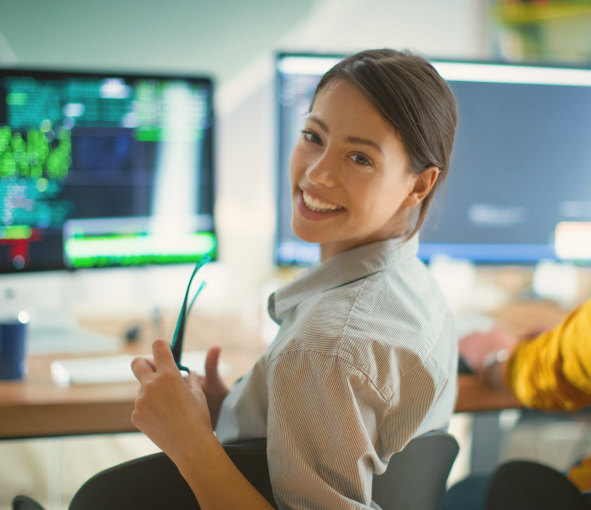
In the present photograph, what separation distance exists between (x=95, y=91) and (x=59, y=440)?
3.67 ft

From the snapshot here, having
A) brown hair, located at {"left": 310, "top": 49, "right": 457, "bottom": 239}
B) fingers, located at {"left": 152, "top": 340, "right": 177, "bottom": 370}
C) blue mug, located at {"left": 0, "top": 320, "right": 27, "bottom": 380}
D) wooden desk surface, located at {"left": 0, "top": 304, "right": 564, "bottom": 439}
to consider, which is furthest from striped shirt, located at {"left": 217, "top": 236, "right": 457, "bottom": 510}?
blue mug, located at {"left": 0, "top": 320, "right": 27, "bottom": 380}

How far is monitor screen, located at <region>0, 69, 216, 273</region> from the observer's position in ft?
3.85

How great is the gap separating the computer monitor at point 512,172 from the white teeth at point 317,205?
51 centimetres

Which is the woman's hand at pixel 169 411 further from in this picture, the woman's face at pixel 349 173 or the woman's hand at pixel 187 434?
the woman's face at pixel 349 173

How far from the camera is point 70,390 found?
0.98m

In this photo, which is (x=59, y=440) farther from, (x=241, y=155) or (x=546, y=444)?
(x=546, y=444)

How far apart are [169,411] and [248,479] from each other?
0.13 metres

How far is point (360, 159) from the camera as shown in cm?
77

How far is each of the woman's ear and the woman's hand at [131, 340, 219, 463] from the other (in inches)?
17.0

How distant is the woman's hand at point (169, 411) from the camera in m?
0.65

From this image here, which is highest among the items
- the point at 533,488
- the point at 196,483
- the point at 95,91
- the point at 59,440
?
the point at 95,91

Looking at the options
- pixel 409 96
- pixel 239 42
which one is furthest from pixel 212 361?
pixel 239 42

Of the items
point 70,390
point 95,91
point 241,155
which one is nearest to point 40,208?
point 95,91

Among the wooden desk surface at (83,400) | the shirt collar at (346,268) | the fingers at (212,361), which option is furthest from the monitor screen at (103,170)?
the shirt collar at (346,268)
